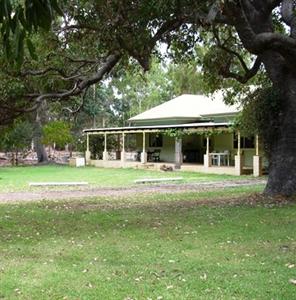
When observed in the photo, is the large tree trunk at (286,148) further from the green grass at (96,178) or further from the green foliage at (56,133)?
the green foliage at (56,133)

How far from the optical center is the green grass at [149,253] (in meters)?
6.42

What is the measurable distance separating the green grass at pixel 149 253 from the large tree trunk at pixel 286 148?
6.20 feet

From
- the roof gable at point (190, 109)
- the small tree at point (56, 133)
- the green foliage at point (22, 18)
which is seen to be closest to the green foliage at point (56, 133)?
the small tree at point (56, 133)

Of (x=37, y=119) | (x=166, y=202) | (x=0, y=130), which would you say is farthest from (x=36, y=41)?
(x=37, y=119)

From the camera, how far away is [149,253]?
856cm

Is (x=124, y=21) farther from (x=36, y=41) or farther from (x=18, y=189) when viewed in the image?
(x=18, y=189)

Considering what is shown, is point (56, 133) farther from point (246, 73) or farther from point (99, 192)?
point (246, 73)

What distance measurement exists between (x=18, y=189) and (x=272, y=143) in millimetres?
10981

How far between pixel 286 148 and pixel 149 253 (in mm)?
9168

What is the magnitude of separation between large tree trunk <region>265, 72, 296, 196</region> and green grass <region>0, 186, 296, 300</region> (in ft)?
6.20

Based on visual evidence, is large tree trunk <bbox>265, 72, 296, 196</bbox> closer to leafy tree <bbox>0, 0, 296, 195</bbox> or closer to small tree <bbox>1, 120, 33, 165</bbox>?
leafy tree <bbox>0, 0, 296, 195</bbox>

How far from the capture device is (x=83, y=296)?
6.13 metres

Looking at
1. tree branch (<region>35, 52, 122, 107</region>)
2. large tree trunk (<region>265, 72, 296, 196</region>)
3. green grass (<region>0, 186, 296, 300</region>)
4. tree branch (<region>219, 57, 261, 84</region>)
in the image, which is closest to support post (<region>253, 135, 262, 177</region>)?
tree branch (<region>219, 57, 261, 84</region>)

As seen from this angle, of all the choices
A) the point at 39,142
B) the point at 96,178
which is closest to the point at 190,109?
the point at 96,178
